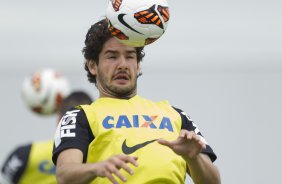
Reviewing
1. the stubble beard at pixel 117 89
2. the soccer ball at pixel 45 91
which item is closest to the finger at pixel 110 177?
the stubble beard at pixel 117 89

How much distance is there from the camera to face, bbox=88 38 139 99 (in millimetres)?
6148

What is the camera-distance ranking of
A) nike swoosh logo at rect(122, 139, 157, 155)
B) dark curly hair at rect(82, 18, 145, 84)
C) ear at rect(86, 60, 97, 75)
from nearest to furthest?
nike swoosh logo at rect(122, 139, 157, 155), dark curly hair at rect(82, 18, 145, 84), ear at rect(86, 60, 97, 75)

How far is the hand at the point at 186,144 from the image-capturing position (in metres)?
5.55

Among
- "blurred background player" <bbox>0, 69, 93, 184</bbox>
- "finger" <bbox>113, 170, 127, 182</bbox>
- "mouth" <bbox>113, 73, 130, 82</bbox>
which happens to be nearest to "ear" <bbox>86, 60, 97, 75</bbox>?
"mouth" <bbox>113, 73, 130, 82</bbox>

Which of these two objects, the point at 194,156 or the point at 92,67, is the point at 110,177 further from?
the point at 92,67

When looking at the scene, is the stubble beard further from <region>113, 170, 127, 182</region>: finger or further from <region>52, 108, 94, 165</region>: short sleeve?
<region>113, 170, 127, 182</region>: finger

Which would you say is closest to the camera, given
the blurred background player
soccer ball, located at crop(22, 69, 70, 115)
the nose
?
the nose

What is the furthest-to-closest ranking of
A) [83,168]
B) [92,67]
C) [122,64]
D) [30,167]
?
1. [30,167]
2. [92,67]
3. [122,64]
4. [83,168]

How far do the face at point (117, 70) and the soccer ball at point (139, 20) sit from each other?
162mm

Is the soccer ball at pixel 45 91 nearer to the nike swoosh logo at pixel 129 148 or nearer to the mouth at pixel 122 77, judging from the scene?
the mouth at pixel 122 77

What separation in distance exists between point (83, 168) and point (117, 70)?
0.81 meters

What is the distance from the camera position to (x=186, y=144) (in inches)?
221

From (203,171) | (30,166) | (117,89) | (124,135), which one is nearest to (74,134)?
(124,135)

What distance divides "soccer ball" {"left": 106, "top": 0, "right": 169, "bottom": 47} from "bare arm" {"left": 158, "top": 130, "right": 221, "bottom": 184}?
67cm
